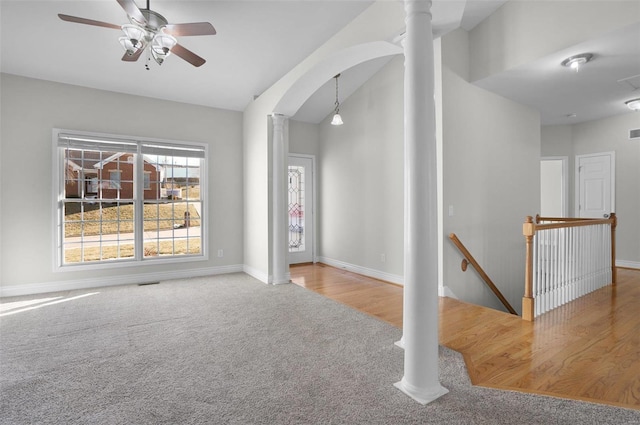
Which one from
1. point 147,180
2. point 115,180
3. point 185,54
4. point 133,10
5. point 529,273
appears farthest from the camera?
point 147,180

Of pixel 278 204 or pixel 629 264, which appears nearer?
pixel 278 204

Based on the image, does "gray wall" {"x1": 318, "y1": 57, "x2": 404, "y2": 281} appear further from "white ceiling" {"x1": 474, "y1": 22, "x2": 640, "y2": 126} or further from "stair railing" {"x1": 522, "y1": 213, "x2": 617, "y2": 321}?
"stair railing" {"x1": 522, "y1": 213, "x2": 617, "y2": 321}

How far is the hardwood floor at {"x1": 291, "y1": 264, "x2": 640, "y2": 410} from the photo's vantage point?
1993 mm

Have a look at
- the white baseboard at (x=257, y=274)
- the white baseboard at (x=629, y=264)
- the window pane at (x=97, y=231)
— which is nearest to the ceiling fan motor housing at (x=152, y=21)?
the window pane at (x=97, y=231)

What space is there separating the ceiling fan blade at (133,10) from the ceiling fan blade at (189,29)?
0.18m

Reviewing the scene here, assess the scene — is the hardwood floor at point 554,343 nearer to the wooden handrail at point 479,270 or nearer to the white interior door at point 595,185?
the wooden handrail at point 479,270

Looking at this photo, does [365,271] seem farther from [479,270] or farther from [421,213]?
[421,213]

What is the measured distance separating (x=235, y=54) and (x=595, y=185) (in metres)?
6.81

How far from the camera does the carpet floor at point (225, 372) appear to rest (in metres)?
1.74

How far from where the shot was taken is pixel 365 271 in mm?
5305

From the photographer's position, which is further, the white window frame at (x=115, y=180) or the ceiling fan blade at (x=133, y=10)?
the white window frame at (x=115, y=180)

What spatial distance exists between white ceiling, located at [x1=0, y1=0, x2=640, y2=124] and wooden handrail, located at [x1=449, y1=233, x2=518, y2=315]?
223cm

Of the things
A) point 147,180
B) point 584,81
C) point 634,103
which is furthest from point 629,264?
point 147,180

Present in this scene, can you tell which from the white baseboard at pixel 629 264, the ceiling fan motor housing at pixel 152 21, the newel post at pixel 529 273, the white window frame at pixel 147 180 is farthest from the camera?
the white baseboard at pixel 629 264
